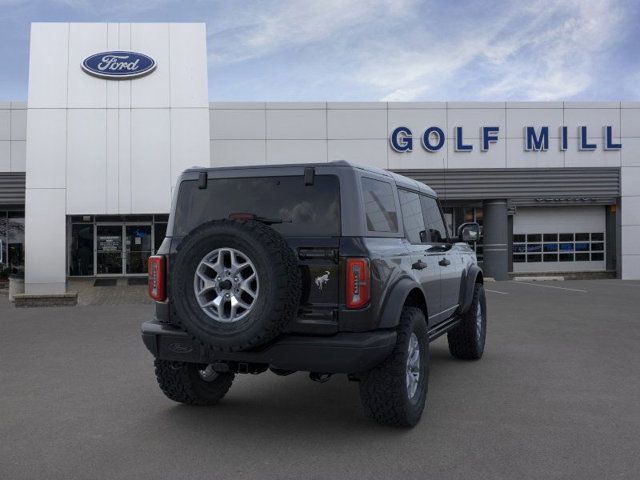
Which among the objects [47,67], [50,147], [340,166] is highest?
[47,67]

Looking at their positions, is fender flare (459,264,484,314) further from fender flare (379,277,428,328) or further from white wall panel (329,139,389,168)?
white wall panel (329,139,389,168)

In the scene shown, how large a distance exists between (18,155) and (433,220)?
2071cm

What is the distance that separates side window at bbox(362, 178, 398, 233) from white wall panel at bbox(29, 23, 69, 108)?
641 inches

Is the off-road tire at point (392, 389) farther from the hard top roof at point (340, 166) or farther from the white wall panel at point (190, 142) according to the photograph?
the white wall panel at point (190, 142)

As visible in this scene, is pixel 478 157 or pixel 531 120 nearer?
pixel 478 157

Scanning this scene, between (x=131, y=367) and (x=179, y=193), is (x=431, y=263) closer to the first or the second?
(x=179, y=193)

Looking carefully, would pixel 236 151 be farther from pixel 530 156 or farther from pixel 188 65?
pixel 530 156

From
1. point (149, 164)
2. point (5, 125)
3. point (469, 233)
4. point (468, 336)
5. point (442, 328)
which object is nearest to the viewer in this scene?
point (442, 328)

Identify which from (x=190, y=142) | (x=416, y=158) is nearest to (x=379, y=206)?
(x=190, y=142)

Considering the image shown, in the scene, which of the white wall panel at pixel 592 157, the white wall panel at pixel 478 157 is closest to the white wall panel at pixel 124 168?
the white wall panel at pixel 478 157

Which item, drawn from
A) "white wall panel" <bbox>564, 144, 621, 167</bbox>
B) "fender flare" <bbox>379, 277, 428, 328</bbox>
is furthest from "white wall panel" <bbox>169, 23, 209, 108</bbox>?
"fender flare" <bbox>379, 277, 428, 328</bbox>

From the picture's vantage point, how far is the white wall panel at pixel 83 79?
1886cm

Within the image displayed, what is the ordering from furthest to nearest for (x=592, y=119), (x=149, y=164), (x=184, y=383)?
1. (x=592, y=119)
2. (x=149, y=164)
3. (x=184, y=383)

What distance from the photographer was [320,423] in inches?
194
